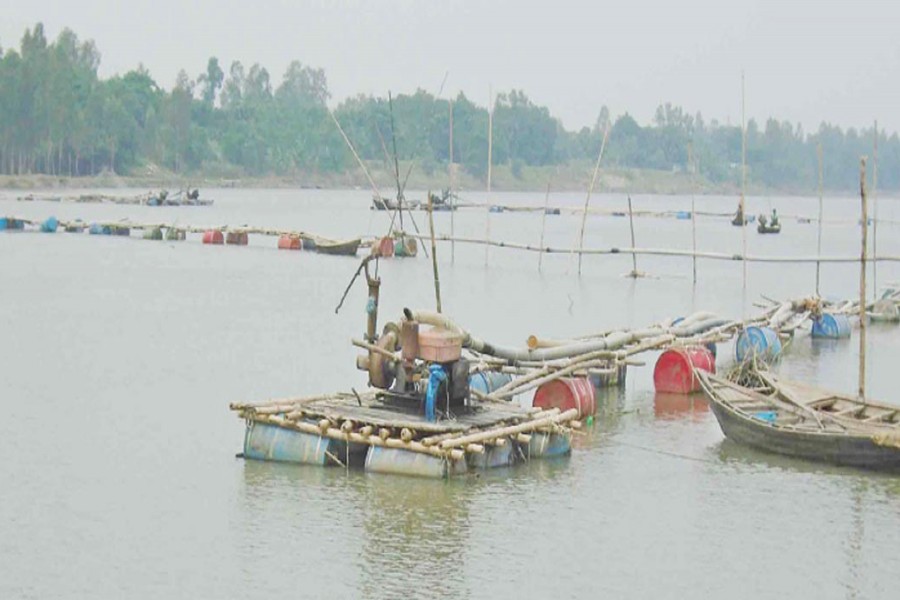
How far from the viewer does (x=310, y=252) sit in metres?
60.0

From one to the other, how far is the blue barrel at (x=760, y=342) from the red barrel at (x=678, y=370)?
3.00 meters

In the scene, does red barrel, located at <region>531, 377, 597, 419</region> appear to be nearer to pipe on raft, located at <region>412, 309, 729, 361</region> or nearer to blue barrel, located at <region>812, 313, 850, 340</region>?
pipe on raft, located at <region>412, 309, 729, 361</region>

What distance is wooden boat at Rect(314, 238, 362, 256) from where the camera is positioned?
57.4 m

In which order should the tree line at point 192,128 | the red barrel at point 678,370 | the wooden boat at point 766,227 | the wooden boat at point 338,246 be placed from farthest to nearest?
1. the tree line at point 192,128
2. the wooden boat at point 766,227
3. the wooden boat at point 338,246
4. the red barrel at point 678,370

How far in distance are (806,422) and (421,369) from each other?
5.15 m

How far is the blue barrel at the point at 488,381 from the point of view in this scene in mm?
21109

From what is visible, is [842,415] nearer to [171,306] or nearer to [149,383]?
[149,383]

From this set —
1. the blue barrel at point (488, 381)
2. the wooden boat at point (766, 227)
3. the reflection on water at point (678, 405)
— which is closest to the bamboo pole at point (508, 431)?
the blue barrel at point (488, 381)

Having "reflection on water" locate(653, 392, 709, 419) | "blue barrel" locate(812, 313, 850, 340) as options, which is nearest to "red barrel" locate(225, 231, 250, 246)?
"blue barrel" locate(812, 313, 850, 340)

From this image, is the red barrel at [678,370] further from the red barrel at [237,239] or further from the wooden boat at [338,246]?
the red barrel at [237,239]

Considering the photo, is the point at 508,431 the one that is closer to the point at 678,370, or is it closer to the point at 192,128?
the point at 678,370

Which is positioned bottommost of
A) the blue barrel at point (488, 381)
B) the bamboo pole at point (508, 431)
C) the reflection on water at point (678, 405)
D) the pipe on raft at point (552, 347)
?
the reflection on water at point (678, 405)

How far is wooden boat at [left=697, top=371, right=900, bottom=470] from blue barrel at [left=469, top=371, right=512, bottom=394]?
2.87 meters

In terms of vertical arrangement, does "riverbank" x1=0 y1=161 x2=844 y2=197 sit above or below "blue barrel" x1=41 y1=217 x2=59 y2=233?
above
